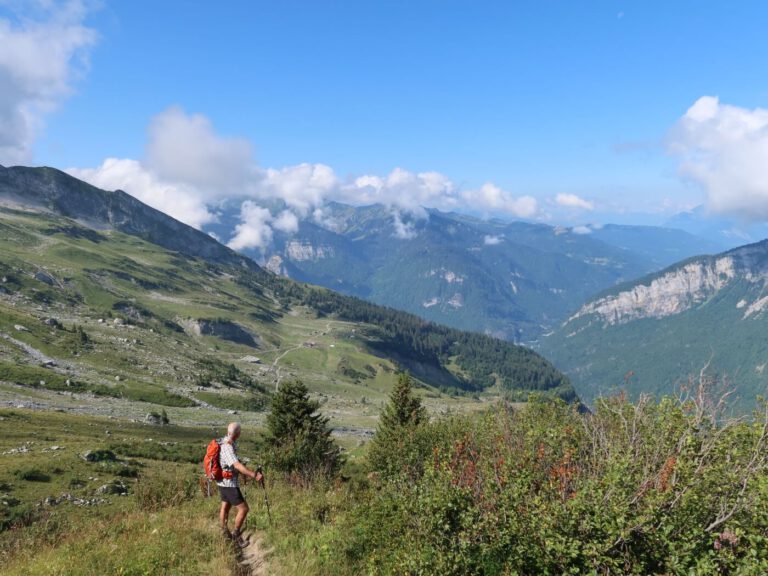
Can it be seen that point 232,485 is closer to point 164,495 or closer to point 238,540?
point 238,540

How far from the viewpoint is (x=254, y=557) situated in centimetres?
1303

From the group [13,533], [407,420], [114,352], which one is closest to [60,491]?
[13,533]

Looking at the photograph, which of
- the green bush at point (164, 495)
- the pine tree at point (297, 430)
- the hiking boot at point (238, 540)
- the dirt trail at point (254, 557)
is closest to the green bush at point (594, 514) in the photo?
the dirt trail at point (254, 557)

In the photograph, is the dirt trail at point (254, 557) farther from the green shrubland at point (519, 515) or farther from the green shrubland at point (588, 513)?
the green shrubland at point (588, 513)

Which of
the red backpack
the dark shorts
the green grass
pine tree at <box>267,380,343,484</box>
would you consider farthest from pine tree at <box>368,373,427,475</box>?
the red backpack

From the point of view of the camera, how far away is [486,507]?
9.84 meters

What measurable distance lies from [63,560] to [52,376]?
274 ft

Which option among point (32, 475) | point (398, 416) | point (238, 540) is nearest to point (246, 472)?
point (238, 540)

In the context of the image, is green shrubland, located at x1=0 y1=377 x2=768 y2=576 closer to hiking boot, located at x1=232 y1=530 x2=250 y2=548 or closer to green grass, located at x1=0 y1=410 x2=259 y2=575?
green grass, located at x1=0 y1=410 x2=259 y2=575

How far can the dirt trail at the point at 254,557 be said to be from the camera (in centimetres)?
1195

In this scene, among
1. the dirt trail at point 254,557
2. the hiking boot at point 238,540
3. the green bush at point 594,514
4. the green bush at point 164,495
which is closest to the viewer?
the green bush at point 594,514

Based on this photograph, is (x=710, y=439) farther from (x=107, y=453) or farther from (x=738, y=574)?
(x=107, y=453)

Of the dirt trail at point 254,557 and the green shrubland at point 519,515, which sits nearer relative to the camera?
the green shrubland at point 519,515

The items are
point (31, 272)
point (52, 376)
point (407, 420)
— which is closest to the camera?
point (407, 420)
